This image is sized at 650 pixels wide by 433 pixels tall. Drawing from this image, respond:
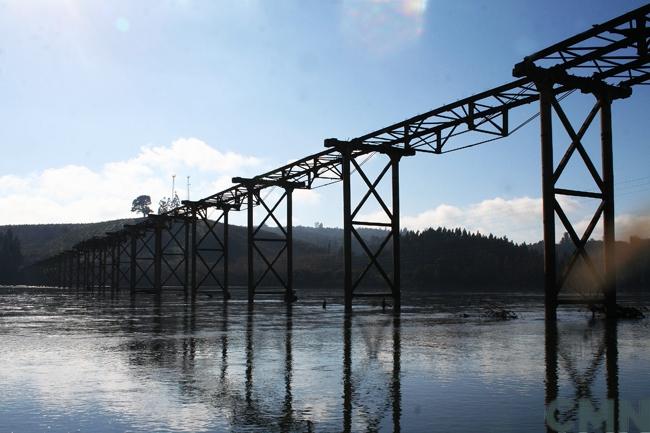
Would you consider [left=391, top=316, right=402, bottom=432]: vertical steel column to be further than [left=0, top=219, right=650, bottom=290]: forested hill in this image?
No

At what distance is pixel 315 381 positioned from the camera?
24.9 feet

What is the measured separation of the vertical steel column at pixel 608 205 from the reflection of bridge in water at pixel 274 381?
8.59m

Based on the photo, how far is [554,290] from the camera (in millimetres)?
18250

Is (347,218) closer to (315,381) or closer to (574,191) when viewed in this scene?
(574,191)

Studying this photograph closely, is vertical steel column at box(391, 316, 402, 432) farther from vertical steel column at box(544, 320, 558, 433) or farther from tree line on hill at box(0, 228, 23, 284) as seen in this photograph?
tree line on hill at box(0, 228, 23, 284)

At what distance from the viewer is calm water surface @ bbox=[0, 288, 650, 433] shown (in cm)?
556

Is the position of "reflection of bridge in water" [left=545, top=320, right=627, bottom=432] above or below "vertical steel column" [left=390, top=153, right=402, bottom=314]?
below

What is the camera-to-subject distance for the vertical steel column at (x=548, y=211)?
59.8 ft

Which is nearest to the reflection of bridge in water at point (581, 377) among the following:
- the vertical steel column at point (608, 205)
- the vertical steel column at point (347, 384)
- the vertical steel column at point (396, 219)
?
the vertical steel column at point (347, 384)

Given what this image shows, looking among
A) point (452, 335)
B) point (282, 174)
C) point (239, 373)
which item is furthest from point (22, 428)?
point (282, 174)

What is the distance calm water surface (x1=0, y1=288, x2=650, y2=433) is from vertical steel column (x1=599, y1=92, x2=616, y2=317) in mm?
5618

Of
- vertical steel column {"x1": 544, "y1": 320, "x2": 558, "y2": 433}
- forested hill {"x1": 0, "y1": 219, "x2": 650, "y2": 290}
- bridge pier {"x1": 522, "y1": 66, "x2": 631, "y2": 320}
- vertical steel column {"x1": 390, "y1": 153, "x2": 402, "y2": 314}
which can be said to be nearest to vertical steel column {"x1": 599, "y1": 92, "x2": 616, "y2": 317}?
bridge pier {"x1": 522, "y1": 66, "x2": 631, "y2": 320}

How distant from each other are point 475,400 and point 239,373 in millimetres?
3154

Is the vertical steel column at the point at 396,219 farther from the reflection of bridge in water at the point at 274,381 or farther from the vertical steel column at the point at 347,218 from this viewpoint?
the reflection of bridge in water at the point at 274,381
